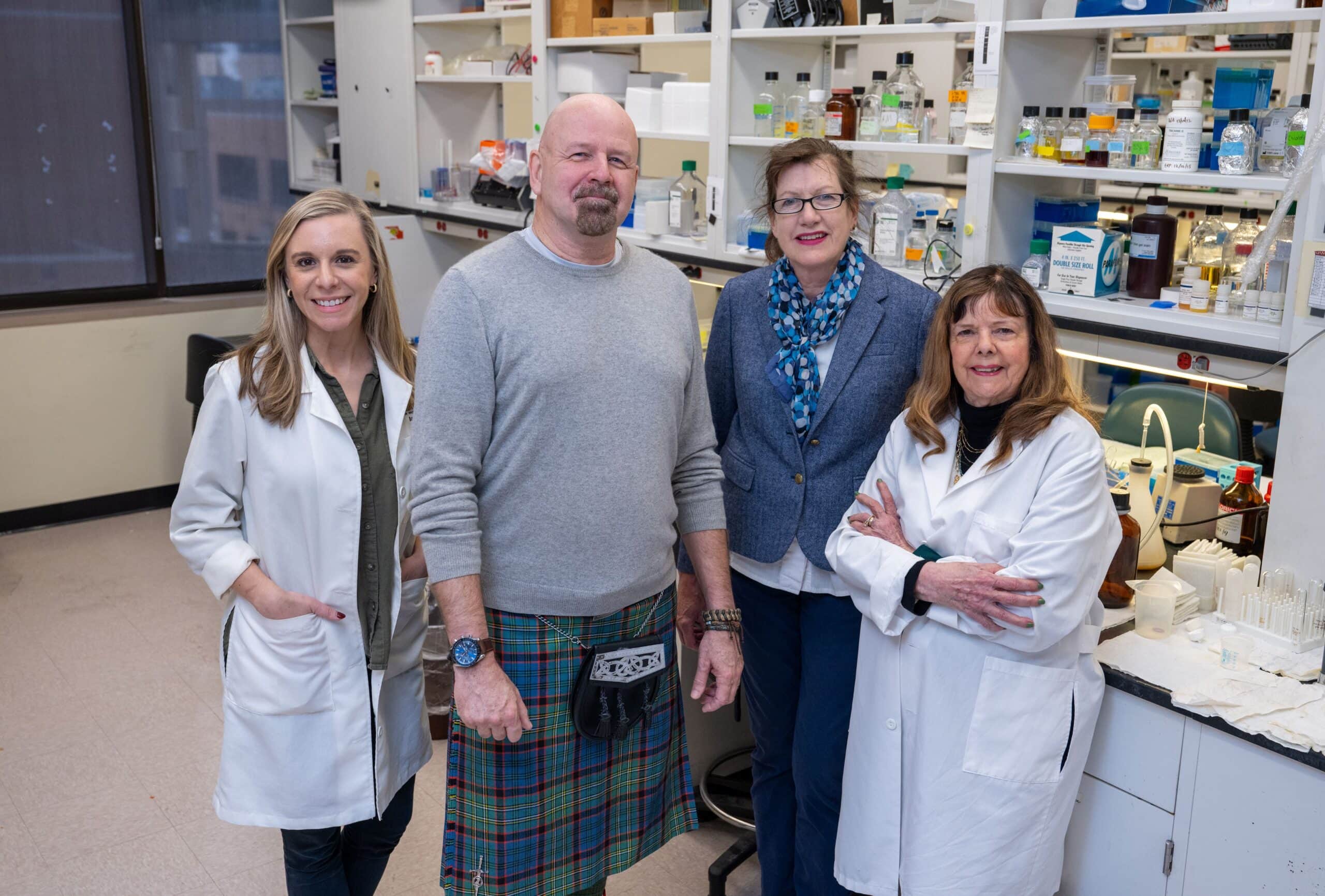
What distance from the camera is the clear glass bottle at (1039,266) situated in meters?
2.64

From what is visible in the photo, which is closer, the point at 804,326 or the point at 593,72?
the point at 804,326

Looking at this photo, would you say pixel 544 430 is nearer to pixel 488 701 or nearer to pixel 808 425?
pixel 488 701

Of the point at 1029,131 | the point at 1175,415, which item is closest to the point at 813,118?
the point at 1029,131

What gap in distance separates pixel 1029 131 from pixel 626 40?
4.73 ft

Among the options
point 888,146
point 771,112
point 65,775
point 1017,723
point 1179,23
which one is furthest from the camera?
point 771,112

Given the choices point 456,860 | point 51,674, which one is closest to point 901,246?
point 456,860

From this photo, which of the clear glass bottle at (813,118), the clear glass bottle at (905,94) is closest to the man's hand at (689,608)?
the clear glass bottle at (905,94)

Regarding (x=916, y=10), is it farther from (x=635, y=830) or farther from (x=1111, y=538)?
(x=635, y=830)

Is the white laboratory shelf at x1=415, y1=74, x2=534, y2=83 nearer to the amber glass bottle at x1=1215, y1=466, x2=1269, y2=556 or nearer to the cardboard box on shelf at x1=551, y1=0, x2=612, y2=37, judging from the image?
the cardboard box on shelf at x1=551, y1=0, x2=612, y2=37

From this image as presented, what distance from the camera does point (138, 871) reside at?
2.54 meters

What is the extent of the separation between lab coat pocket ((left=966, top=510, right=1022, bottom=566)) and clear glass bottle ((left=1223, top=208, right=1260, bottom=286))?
2.84 feet

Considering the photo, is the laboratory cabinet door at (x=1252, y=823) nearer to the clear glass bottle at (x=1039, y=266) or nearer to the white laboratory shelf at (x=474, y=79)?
the clear glass bottle at (x=1039, y=266)

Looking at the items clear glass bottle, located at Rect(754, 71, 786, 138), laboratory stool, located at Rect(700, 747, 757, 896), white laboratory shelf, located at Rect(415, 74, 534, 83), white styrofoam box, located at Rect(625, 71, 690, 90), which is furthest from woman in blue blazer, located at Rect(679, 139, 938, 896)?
white laboratory shelf, located at Rect(415, 74, 534, 83)

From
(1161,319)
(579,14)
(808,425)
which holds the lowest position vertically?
(808,425)
